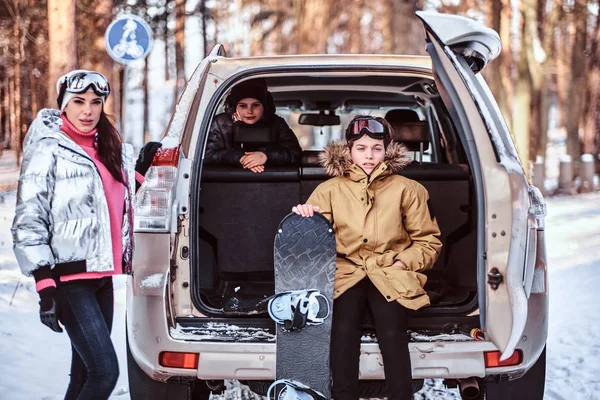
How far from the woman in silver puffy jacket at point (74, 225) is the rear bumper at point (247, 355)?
7.7 inches

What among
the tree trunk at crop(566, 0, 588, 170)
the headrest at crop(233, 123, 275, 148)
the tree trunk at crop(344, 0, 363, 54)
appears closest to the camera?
the headrest at crop(233, 123, 275, 148)

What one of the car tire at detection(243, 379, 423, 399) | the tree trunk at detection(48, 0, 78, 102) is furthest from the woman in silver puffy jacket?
the tree trunk at detection(48, 0, 78, 102)

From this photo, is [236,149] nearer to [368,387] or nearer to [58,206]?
[58,206]

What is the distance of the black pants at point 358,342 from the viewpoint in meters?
3.47

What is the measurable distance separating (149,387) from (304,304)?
2.78 ft

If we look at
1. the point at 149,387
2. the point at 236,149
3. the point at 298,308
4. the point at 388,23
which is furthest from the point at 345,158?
the point at 388,23

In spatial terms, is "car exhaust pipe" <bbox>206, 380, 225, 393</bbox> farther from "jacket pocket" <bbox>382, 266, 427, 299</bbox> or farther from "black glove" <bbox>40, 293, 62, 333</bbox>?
"jacket pocket" <bbox>382, 266, 427, 299</bbox>

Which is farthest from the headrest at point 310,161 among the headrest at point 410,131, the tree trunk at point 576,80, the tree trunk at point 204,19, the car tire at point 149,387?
the tree trunk at point 204,19

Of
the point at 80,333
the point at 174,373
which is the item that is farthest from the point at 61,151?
the point at 174,373

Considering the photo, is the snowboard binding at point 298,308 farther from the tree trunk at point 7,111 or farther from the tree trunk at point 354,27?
the tree trunk at point 7,111

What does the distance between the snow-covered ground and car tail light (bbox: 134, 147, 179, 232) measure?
5.32 feet

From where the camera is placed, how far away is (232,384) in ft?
17.3

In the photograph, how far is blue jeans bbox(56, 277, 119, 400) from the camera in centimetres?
354

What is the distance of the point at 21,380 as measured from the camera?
5.02 metres
